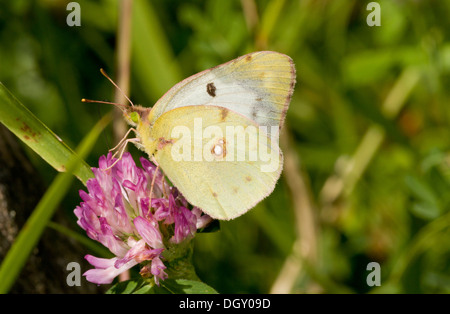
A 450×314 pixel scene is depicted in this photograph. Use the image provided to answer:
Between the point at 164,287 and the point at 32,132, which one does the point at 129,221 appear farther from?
the point at 32,132

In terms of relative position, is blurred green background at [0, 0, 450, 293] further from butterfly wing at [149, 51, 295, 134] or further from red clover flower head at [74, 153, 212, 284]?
red clover flower head at [74, 153, 212, 284]

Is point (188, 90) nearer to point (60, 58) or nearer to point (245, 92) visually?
point (245, 92)

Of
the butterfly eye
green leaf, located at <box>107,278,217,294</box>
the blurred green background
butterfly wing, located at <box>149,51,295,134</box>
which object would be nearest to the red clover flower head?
green leaf, located at <box>107,278,217,294</box>

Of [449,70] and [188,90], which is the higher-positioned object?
[449,70]

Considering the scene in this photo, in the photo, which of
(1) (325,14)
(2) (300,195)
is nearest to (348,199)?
(2) (300,195)

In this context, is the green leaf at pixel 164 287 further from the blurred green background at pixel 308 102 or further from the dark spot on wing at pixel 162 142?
the blurred green background at pixel 308 102

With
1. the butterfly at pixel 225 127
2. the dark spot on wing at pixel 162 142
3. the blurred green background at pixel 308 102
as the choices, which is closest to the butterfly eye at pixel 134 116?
the butterfly at pixel 225 127
